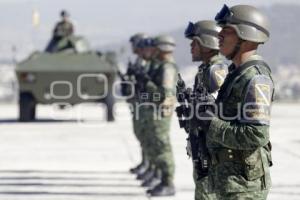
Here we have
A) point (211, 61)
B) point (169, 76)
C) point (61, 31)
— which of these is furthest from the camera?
point (61, 31)

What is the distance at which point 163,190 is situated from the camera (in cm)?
964

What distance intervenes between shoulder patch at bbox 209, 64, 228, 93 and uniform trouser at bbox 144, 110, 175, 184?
352 cm

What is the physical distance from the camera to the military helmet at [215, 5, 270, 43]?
5.09 metres

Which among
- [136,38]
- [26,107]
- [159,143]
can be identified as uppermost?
[136,38]

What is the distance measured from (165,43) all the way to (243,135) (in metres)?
5.07

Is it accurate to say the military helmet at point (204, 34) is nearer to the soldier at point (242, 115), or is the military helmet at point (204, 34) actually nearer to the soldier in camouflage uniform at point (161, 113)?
the soldier at point (242, 115)

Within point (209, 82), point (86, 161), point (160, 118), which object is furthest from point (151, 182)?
point (209, 82)

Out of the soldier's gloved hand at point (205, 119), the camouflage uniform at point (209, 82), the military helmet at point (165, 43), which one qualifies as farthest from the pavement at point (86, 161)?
the soldier's gloved hand at point (205, 119)

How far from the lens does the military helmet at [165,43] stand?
9.91m

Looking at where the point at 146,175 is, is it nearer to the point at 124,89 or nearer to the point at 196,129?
the point at 124,89

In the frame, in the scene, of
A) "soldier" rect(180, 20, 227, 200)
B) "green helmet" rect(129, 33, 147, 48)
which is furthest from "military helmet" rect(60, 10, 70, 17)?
"soldier" rect(180, 20, 227, 200)

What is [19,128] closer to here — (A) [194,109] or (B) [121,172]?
(B) [121,172]

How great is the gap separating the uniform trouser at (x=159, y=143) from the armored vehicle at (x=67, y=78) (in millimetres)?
10097

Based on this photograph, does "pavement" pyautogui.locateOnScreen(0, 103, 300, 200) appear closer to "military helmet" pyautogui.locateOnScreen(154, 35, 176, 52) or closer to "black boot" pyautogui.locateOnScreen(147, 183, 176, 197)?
"black boot" pyautogui.locateOnScreen(147, 183, 176, 197)
